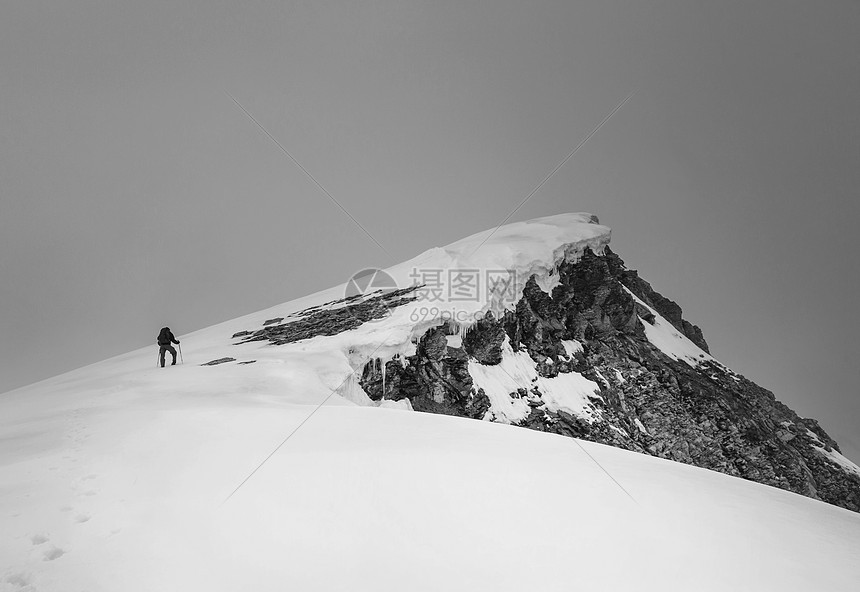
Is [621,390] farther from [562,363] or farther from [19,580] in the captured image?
[19,580]

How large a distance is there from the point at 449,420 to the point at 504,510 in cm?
367

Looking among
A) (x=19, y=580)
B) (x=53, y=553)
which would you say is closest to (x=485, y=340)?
(x=53, y=553)

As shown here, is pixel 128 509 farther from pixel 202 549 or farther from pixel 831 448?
pixel 831 448

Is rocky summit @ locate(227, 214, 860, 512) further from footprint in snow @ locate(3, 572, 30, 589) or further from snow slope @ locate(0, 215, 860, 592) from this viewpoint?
footprint in snow @ locate(3, 572, 30, 589)

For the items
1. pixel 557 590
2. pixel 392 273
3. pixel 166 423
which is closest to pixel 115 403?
pixel 166 423

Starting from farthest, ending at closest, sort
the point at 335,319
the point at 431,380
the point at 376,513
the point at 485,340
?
the point at 485,340
the point at 335,319
the point at 431,380
the point at 376,513

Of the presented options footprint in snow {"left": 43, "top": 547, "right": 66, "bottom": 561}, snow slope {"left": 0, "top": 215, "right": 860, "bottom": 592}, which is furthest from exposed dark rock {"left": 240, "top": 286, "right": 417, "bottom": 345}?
footprint in snow {"left": 43, "top": 547, "right": 66, "bottom": 561}

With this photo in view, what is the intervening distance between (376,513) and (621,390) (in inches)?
910

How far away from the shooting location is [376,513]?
5059 millimetres

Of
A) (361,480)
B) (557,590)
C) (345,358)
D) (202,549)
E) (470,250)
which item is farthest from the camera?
(470,250)

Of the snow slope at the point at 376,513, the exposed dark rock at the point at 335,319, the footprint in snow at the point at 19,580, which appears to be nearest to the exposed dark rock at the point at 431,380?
the exposed dark rock at the point at 335,319

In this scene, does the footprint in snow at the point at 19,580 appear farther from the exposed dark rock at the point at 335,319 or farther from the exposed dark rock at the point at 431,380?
the exposed dark rock at the point at 335,319

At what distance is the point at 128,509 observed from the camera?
17.2 ft

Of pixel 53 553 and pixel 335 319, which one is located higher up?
pixel 335 319
